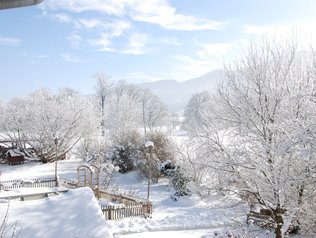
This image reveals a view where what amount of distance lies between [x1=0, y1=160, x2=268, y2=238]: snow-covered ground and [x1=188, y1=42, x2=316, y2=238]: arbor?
1.50 m

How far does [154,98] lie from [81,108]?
137ft

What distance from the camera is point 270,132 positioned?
37.8ft

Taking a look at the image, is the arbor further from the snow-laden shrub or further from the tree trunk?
the snow-laden shrub

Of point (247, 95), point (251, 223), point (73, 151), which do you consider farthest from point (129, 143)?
point (247, 95)

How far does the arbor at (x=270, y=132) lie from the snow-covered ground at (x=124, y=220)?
1.50m

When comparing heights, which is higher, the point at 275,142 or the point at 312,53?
the point at 312,53

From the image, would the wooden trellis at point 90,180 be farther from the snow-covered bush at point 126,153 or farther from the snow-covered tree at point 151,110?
the snow-covered tree at point 151,110

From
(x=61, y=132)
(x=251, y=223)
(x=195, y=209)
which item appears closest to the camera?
(x=251, y=223)

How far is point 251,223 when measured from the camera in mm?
16266

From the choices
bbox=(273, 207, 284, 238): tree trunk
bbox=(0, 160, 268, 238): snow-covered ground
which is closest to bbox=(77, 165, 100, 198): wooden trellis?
bbox=(0, 160, 268, 238): snow-covered ground

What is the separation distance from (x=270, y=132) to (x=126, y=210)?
1077 centimetres

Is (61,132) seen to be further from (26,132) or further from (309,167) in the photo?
(309,167)

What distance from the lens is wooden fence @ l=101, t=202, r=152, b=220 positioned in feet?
61.6

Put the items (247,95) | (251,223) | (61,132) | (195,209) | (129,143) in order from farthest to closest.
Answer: (61,132), (129,143), (195,209), (251,223), (247,95)
